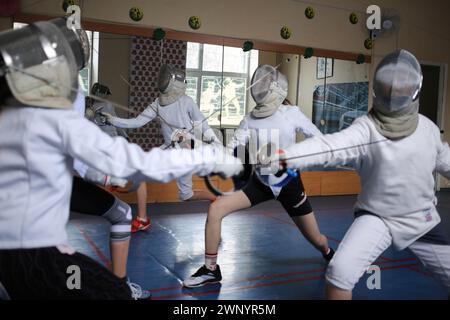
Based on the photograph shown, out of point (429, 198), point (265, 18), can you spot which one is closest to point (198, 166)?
point (429, 198)

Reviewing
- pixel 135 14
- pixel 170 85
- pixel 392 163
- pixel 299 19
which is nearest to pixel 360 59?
pixel 299 19

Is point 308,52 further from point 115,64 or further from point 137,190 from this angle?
point 137,190

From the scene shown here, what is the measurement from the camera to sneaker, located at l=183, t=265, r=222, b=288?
7.86 ft

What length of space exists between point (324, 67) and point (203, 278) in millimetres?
A: 4263

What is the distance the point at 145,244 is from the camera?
3.19 metres

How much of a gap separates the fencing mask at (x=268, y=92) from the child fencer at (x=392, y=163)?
85 centimetres

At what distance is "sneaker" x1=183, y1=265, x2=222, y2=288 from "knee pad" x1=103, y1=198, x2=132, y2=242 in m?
0.55

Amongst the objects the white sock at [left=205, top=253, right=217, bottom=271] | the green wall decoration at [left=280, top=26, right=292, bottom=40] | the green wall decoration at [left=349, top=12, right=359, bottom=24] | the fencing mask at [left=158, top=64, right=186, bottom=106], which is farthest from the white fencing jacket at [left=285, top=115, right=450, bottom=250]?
the green wall decoration at [left=349, top=12, right=359, bottom=24]

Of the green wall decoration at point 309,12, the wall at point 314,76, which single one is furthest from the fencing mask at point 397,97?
the wall at point 314,76

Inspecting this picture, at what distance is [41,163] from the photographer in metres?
1.23

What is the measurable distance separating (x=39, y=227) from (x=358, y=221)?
3.90 feet

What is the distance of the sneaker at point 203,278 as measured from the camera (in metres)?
2.40

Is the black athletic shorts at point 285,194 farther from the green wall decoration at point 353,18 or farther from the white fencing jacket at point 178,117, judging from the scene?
the green wall decoration at point 353,18

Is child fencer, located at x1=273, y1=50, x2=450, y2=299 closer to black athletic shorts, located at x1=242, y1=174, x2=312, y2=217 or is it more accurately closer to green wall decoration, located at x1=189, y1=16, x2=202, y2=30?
black athletic shorts, located at x1=242, y1=174, x2=312, y2=217
